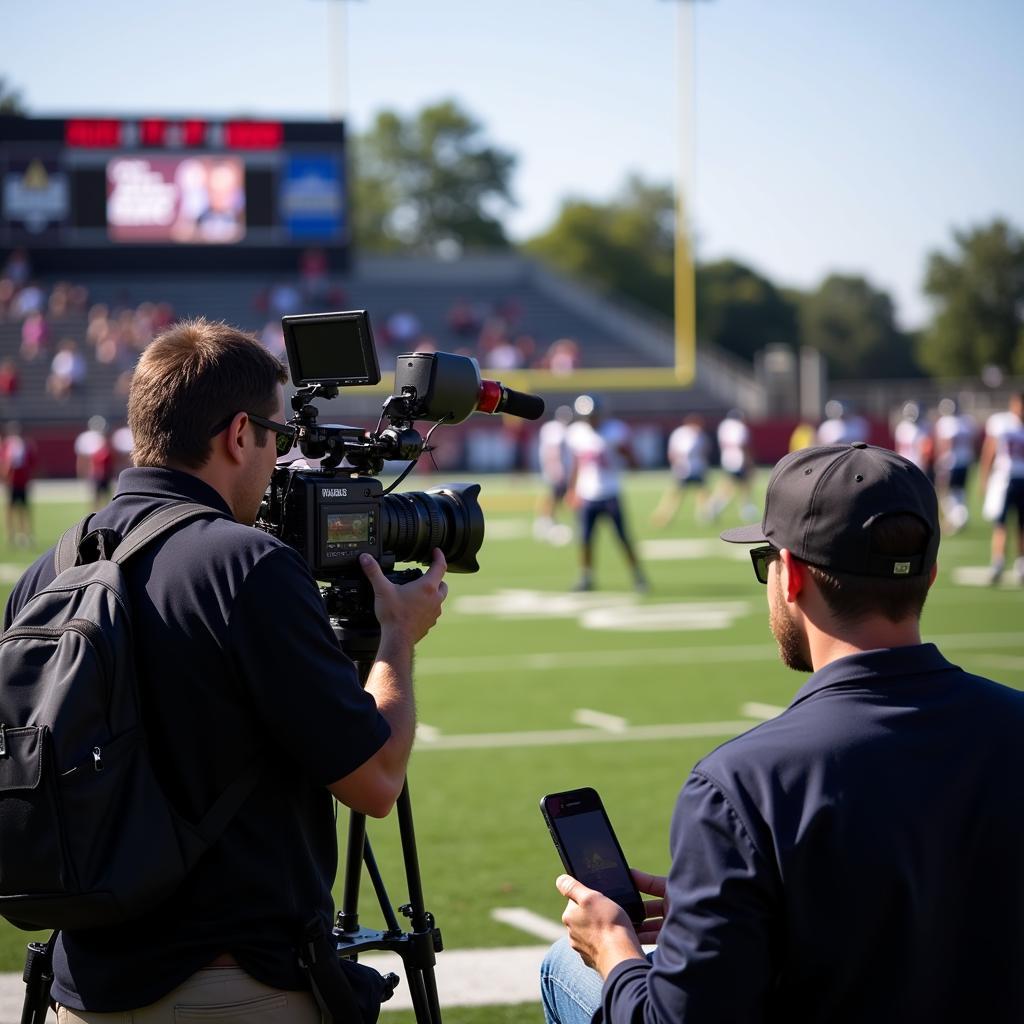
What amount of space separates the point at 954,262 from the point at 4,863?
94.5m

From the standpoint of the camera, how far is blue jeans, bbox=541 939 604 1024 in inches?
94.6

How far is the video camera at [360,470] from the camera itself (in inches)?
105

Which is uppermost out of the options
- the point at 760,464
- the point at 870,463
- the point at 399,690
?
the point at 870,463

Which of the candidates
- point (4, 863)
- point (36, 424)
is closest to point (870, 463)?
point (4, 863)

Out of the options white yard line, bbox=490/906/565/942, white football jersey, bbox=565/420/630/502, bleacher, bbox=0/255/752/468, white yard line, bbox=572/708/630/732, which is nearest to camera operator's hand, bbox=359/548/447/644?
white yard line, bbox=490/906/565/942

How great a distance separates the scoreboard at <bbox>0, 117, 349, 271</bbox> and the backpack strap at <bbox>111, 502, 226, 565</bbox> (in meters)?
34.2

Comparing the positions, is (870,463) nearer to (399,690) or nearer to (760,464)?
(399,690)

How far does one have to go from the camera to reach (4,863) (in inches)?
85.4

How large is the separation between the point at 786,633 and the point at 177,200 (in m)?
35.4

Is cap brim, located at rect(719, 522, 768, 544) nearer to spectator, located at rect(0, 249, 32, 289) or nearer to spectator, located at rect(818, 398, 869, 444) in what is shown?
spectator, located at rect(818, 398, 869, 444)

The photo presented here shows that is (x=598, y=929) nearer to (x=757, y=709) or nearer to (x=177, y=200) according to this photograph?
(x=757, y=709)

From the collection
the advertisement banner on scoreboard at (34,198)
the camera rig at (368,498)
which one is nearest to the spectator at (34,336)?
the advertisement banner on scoreboard at (34,198)

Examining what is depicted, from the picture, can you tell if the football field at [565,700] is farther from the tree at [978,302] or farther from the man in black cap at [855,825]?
the tree at [978,302]

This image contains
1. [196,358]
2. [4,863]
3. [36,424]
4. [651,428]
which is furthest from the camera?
[651,428]
